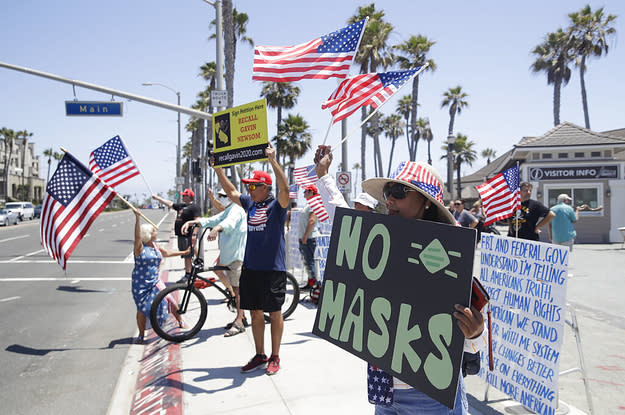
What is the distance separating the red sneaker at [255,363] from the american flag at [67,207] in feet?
8.36

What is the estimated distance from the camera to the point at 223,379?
4.27 m

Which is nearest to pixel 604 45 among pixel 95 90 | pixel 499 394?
pixel 95 90

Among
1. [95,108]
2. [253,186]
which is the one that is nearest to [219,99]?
[95,108]

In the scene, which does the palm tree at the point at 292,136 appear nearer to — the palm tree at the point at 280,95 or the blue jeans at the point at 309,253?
the palm tree at the point at 280,95

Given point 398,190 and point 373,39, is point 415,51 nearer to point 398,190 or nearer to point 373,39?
point 373,39

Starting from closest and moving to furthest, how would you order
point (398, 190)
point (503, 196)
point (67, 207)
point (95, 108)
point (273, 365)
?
point (398, 190)
point (273, 365)
point (67, 207)
point (503, 196)
point (95, 108)

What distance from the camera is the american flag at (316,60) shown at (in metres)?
5.40

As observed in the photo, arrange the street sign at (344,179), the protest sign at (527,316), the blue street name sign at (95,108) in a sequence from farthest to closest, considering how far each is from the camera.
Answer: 1. the street sign at (344,179)
2. the blue street name sign at (95,108)
3. the protest sign at (527,316)

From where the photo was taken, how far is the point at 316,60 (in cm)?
546

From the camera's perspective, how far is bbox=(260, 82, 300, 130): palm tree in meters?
38.3

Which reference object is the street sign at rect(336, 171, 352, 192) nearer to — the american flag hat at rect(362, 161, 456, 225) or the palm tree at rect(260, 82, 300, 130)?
the american flag hat at rect(362, 161, 456, 225)

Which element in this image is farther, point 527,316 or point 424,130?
point 424,130

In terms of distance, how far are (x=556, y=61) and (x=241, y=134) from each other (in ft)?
132

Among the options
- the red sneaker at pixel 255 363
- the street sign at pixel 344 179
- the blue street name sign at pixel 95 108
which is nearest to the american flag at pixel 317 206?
the red sneaker at pixel 255 363
